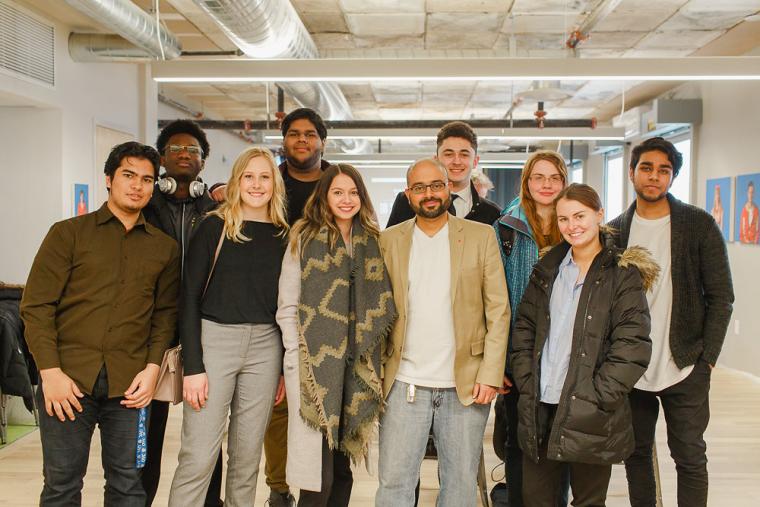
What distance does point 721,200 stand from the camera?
710 cm

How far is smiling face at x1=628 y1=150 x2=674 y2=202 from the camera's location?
260cm

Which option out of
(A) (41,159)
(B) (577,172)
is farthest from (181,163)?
(B) (577,172)

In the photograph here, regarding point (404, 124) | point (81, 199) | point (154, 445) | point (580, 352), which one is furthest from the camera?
point (404, 124)

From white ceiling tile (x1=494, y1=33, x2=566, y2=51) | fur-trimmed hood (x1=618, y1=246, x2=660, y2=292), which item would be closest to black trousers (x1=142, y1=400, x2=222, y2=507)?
fur-trimmed hood (x1=618, y1=246, x2=660, y2=292)

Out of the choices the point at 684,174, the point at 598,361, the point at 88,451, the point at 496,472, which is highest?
the point at 684,174

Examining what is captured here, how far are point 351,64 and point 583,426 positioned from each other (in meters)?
2.39

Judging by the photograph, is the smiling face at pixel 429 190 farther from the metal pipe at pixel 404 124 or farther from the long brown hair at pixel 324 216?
the metal pipe at pixel 404 124

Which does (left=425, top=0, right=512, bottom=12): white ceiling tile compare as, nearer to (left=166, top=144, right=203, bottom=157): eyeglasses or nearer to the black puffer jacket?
(left=166, top=144, right=203, bottom=157): eyeglasses

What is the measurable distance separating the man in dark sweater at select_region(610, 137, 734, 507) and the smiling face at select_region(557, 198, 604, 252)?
50cm

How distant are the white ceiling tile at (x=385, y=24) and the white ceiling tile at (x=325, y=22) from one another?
0.24 feet

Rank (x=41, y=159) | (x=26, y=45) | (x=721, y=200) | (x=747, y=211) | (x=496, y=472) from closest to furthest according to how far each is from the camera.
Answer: (x=496, y=472), (x=26, y=45), (x=41, y=159), (x=747, y=211), (x=721, y=200)

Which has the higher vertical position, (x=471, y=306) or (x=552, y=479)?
(x=471, y=306)

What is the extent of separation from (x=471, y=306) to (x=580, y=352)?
0.39 metres

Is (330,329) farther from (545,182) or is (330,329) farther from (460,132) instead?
(460,132)
